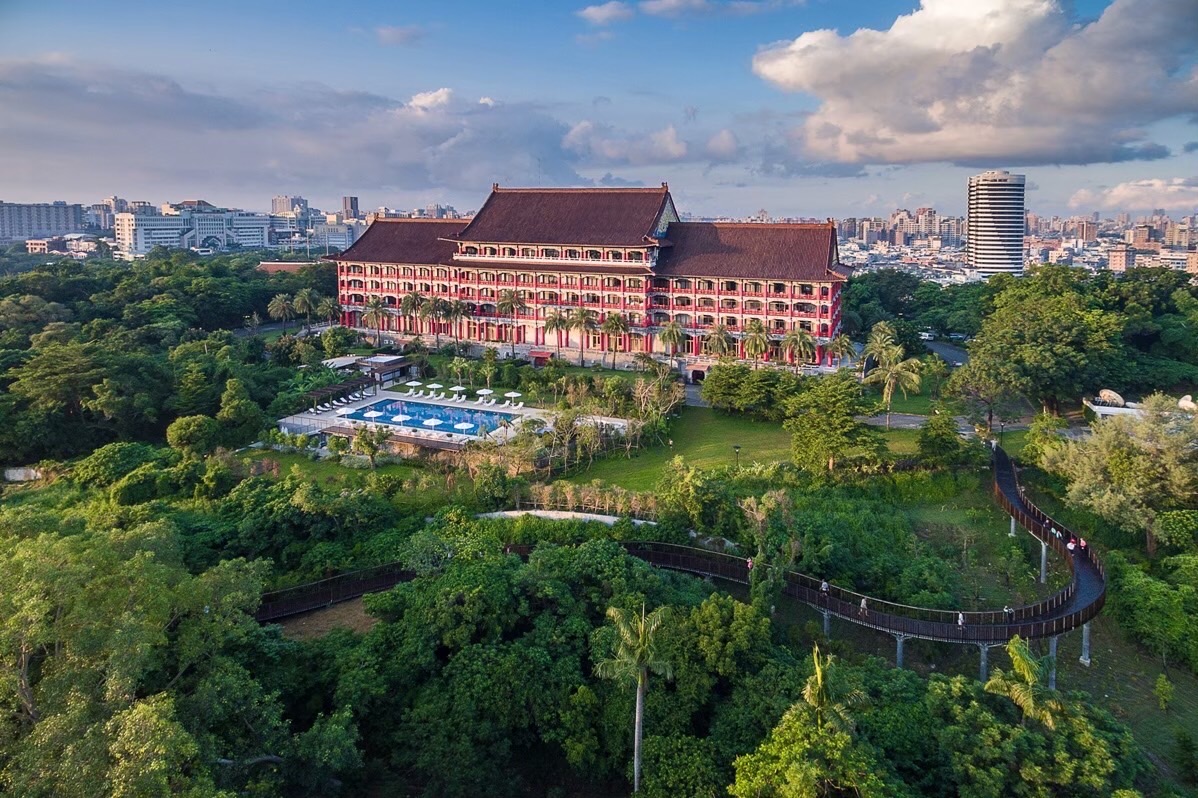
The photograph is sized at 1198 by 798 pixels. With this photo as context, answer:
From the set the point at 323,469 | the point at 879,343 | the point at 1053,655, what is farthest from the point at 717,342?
the point at 1053,655

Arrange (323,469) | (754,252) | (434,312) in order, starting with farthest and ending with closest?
(434,312) < (754,252) < (323,469)

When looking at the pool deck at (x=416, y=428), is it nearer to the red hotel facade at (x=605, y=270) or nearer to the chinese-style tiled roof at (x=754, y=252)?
the red hotel facade at (x=605, y=270)

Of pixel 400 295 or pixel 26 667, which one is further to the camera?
pixel 400 295

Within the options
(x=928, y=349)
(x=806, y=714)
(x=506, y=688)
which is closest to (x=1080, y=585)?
(x=806, y=714)

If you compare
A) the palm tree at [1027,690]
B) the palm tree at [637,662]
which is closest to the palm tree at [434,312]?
the palm tree at [637,662]

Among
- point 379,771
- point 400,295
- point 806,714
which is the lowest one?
point 379,771

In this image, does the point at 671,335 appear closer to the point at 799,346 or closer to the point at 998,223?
the point at 799,346

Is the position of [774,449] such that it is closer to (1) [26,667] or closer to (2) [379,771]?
(2) [379,771]
